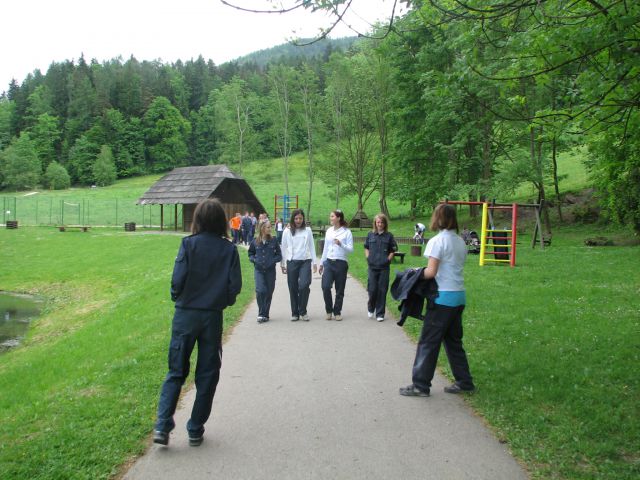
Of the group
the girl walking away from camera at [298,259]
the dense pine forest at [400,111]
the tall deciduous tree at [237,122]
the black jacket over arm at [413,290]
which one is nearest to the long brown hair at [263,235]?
the girl walking away from camera at [298,259]

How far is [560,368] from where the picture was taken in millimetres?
6344

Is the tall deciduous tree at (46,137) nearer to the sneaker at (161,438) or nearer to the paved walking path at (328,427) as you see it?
the paved walking path at (328,427)

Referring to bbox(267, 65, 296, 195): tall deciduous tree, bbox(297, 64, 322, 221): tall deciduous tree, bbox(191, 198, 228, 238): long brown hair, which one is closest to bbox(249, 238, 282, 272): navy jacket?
bbox(191, 198, 228, 238): long brown hair

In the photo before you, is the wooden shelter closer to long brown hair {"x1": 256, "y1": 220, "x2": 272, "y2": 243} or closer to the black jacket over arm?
long brown hair {"x1": 256, "y1": 220, "x2": 272, "y2": 243}

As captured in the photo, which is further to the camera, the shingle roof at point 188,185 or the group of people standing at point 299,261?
the shingle roof at point 188,185

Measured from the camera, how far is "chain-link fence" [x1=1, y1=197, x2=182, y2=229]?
5398 centimetres

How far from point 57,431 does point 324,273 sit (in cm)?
544

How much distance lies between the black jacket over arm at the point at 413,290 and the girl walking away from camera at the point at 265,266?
3988 mm

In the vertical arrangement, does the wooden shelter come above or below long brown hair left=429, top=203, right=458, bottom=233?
above

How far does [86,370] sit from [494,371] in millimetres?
5840

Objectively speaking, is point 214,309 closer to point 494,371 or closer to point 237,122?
point 494,371

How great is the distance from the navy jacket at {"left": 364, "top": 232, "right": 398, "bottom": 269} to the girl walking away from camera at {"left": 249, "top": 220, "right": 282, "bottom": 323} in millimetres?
1587

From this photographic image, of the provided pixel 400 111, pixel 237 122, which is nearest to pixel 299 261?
pixel 400 111

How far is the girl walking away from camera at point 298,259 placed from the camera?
9.50m
